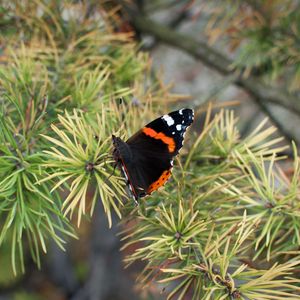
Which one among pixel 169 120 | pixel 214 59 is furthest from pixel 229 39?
pixel 169 120

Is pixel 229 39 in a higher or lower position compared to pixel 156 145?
higher

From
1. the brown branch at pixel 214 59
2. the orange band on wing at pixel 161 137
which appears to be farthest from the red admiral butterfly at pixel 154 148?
the brown branch at pixel 214 59

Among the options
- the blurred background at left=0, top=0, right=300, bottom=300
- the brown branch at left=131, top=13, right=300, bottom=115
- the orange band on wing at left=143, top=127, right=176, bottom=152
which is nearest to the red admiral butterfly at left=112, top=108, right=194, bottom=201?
the orange band on wing at left=143, top=127, right=176, bottom=152

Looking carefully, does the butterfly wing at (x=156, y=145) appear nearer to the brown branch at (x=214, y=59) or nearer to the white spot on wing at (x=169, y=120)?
the white spot on wing at (x=169, y=120)

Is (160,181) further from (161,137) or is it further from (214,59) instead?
(214,59)

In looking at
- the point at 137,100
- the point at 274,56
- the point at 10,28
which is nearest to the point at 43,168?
the point at 137,100

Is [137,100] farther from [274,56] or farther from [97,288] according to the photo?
[97,288]
